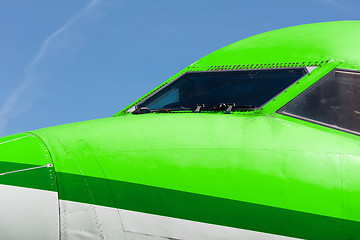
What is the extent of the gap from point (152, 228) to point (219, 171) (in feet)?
3.03

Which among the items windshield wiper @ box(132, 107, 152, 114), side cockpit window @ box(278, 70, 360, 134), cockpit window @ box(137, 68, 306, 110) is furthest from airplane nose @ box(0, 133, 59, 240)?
side cockpit window @ box(278, 70, 360, 134)

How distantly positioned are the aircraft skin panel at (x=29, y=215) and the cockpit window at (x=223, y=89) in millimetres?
2714

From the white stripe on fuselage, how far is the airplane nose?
0.37 m

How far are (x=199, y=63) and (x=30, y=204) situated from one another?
401 cm

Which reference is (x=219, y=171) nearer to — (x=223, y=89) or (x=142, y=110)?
(x=223, y=89)

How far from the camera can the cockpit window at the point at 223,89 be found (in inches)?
255

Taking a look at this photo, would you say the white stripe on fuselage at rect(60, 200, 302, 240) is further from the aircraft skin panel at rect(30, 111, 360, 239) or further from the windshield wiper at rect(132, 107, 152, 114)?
the windshield wiper at rect(132, 107, 152, 114)

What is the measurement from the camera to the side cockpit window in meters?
5.83

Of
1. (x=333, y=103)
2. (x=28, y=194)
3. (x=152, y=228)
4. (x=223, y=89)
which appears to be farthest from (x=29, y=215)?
(x=333, y=103)

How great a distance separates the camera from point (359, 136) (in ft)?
18.5

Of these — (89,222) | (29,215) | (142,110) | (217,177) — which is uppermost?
(142,110)

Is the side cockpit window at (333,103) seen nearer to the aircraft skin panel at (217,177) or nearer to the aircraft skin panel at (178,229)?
the aircraft skin panel at (217,177)

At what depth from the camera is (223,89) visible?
6945mm

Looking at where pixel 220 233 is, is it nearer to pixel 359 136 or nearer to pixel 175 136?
pixel 175 136
